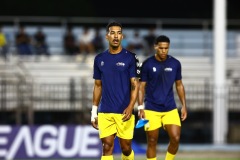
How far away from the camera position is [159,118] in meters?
15.6

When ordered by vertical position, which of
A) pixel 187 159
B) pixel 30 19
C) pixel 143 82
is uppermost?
pixel 30 19

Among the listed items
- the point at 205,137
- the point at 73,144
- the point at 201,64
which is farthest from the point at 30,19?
the point at 73,144

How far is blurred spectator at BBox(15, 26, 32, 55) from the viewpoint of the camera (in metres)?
30.1

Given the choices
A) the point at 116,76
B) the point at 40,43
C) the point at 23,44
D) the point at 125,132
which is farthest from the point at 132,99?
the point at 40,43

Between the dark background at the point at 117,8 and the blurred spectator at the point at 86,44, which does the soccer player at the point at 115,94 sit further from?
the dark background at the point at 117,8

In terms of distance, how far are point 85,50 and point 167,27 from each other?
27.8 feet

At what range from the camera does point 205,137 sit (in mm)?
27000

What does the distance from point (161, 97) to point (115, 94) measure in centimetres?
185

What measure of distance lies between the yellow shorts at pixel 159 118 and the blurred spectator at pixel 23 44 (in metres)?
15.1

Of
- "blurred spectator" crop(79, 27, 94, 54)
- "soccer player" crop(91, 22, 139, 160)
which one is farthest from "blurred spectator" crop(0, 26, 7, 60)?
"soccer player" crop(91, 22, 139, 160)

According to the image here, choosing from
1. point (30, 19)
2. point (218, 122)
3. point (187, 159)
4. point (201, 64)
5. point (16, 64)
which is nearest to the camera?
point (187, 159)

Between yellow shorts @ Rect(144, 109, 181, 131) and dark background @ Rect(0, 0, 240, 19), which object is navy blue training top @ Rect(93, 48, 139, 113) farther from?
dark background @ Rect(0, 0, 240, 19)

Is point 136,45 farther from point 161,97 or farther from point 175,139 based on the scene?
point 175,139

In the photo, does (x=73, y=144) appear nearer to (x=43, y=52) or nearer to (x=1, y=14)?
(x=43, y=52)
